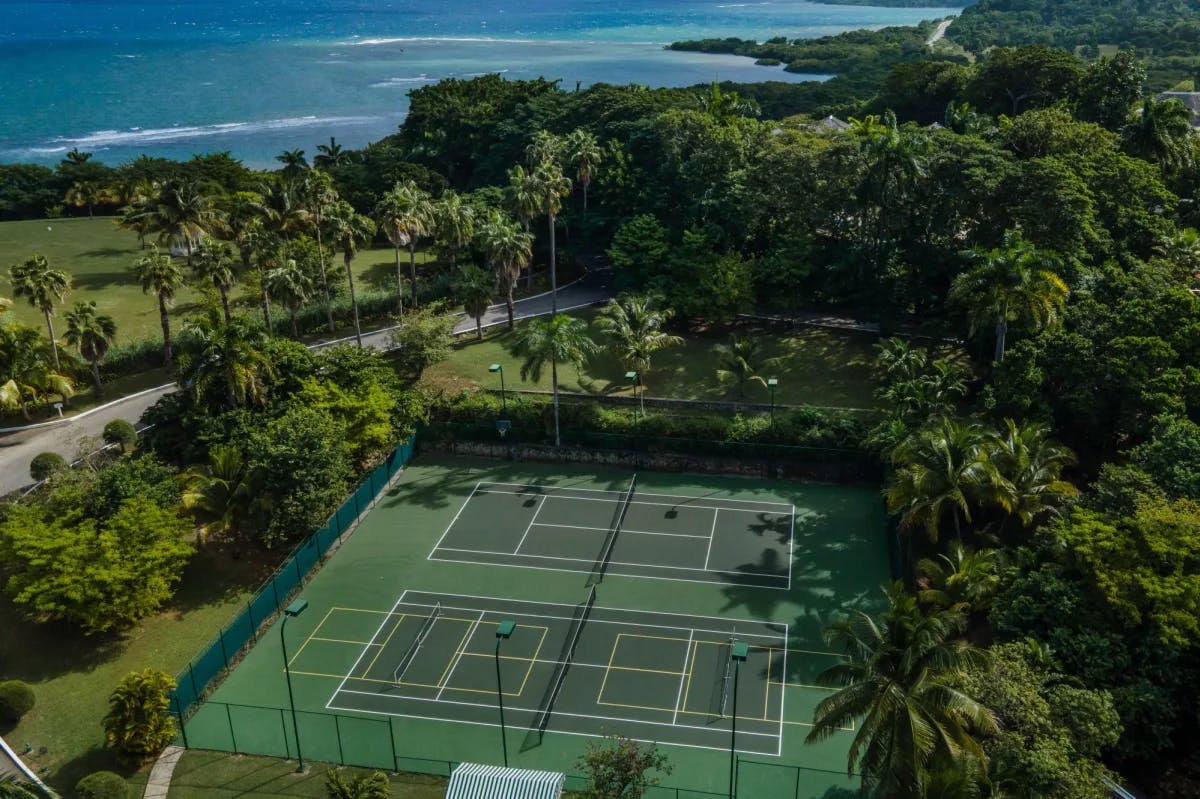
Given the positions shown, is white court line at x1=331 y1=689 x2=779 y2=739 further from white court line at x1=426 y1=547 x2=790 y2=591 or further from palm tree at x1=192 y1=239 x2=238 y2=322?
palm tree at x1=192 y1=239 x2=238 y2=322

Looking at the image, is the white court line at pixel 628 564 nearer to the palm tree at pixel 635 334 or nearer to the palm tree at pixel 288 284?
the palm tree at pixel 635 334

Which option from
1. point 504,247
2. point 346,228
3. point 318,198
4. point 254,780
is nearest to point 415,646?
point 254,780

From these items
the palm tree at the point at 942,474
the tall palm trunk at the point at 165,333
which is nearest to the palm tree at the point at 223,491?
the tall palm trunk at the point at 165,333

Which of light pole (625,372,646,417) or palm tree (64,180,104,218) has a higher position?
palm tree (64,180,104,218)

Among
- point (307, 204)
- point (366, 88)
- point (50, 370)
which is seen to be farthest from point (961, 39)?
point (50, 370)

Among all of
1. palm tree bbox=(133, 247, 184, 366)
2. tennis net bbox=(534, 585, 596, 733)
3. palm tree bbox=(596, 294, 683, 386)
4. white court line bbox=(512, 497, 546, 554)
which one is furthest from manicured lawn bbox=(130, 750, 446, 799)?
palm tree bbox=(133, 247, 184, 366)

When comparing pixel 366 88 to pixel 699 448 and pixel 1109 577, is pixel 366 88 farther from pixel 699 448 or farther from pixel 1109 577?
pixel 1109 577

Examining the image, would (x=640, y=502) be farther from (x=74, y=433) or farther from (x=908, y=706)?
(x=74, y=433)
